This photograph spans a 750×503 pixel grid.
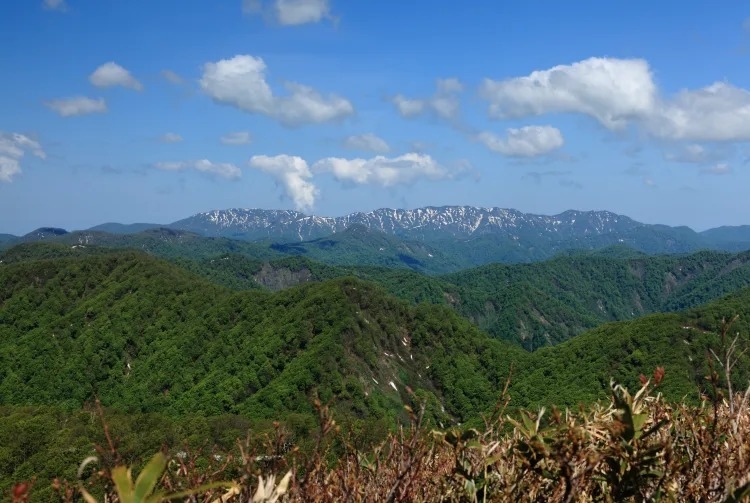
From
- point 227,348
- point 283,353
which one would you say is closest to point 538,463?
point 283,353

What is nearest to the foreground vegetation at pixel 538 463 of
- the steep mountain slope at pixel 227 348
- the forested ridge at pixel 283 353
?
the forested ridge at pixel 283 353

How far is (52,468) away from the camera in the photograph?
4419 cm

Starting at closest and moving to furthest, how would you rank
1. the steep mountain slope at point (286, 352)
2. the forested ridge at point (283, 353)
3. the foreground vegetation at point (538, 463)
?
the foreground vegetation at point (538, 463) < the forested ridge at point (283, 353) < the steep mountain slope at point (286, 352)

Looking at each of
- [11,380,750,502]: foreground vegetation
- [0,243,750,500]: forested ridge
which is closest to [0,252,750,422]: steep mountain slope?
[0,243,750,500]: forested ridge

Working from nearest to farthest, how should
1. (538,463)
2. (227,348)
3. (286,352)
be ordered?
(538,463) → (286,352) → (227,348)

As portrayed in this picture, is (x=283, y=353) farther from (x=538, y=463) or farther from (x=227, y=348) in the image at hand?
(x=538, y=463)

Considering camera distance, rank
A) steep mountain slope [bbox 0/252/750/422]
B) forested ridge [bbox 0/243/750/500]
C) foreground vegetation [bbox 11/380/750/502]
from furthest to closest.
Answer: steep mountain slope [bbox 0/252/750/422], forested ridge [bbox 0/243/750/500], foreground vegetation [bbox 11/380/750/502]

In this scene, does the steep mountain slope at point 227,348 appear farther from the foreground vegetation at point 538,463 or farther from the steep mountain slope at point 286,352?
the foreground vegetation at point 538,463

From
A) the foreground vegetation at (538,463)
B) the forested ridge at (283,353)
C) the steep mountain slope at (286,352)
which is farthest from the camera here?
the steep mountain slope at (286,352)

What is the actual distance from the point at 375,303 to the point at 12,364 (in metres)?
76.6

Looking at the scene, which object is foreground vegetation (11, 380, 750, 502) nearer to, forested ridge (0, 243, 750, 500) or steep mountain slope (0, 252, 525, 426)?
forested ridge (0, 243, 750, 500)

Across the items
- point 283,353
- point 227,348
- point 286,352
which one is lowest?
point 227,348

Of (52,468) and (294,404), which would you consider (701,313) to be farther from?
(52,468)

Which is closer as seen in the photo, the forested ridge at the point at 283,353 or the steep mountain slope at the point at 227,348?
the forested ridge at the point at 283,353
